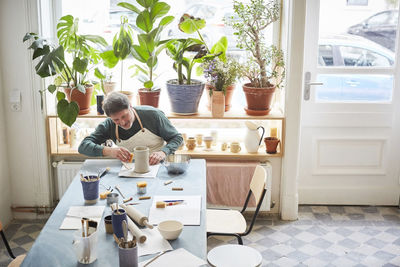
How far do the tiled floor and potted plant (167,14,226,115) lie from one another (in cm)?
113

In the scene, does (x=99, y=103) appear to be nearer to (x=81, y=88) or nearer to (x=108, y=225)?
(x=81, y=88)

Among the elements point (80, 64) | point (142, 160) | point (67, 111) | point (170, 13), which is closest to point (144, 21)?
point (170, 13)

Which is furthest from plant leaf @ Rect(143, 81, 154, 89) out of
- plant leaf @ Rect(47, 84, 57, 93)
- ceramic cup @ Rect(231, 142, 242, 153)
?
ceramic cup @ Rect(231, 142, 242, 153)

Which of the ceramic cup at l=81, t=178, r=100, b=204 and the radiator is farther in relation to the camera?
the radiator

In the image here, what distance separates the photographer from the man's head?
306 centimetres

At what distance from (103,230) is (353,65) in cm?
284

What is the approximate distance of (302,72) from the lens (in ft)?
12.5

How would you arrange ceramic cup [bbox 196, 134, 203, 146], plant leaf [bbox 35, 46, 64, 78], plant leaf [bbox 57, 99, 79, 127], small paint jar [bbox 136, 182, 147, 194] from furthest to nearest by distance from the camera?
ceramic cup [bbox 196, 134, 203, 146]
plant leaf [bbox 57, 99, 79, 127]
plant leaf [bbox 35, 46, 64, 78]
small paint jar [bbox 136, 182, 147, 194]

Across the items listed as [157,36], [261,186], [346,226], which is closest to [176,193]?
[261,186]

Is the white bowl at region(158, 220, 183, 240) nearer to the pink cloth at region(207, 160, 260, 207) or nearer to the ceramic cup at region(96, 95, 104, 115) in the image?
the pink cloth at region(207, 160, 260, 207)

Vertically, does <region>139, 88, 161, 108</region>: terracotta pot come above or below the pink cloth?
above

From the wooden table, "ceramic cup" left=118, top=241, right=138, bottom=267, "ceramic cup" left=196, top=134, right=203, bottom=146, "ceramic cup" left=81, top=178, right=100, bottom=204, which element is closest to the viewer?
Result: "ceramic cup" left=118, top=241, right=138, bottom=267

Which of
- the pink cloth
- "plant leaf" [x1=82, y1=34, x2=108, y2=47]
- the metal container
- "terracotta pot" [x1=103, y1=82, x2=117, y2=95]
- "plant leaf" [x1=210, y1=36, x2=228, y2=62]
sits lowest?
the pink cloth

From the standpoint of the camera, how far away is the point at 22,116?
3.93m
